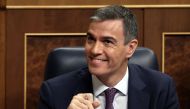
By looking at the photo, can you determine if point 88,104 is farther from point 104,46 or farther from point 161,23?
point 161,23

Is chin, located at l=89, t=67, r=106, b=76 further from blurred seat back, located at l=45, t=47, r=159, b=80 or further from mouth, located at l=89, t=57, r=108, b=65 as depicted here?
blurred seat back, located at l=45, t=47, r=159, b=80

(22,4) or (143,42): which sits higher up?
(22,4)

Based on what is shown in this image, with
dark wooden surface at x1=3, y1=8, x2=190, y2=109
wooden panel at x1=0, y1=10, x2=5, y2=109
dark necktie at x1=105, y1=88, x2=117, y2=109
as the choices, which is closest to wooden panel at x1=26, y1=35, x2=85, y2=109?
dark wooden surface at x1=3, y1=8, x2=190, y2=109

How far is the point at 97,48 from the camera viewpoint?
1.50 m

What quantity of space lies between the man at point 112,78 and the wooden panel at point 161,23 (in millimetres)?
607

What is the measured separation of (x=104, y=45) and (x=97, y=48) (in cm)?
4

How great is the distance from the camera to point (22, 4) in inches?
90.8

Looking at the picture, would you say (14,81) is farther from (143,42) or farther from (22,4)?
(143,42)

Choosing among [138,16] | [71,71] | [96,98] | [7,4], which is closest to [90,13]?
[138,16]

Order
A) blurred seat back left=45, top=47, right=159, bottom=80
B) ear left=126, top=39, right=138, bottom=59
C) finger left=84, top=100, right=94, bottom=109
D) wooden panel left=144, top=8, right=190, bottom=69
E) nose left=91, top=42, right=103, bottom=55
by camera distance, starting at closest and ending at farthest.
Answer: finger left=84, top=100, right=94, bottom=109, nose left=91, top=42, right=103, bottom=55, ear left=126, top=39, right=138, bottom=59, blurred seat back left=45, top=47, right=159, bottom=80, wooden panel left=144, top=8, right=190, bottom=69

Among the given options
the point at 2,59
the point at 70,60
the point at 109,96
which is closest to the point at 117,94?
the point at 109,96

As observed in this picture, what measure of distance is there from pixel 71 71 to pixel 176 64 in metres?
0.83

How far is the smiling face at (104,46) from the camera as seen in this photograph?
4.97 ft

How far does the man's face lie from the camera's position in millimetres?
1515
